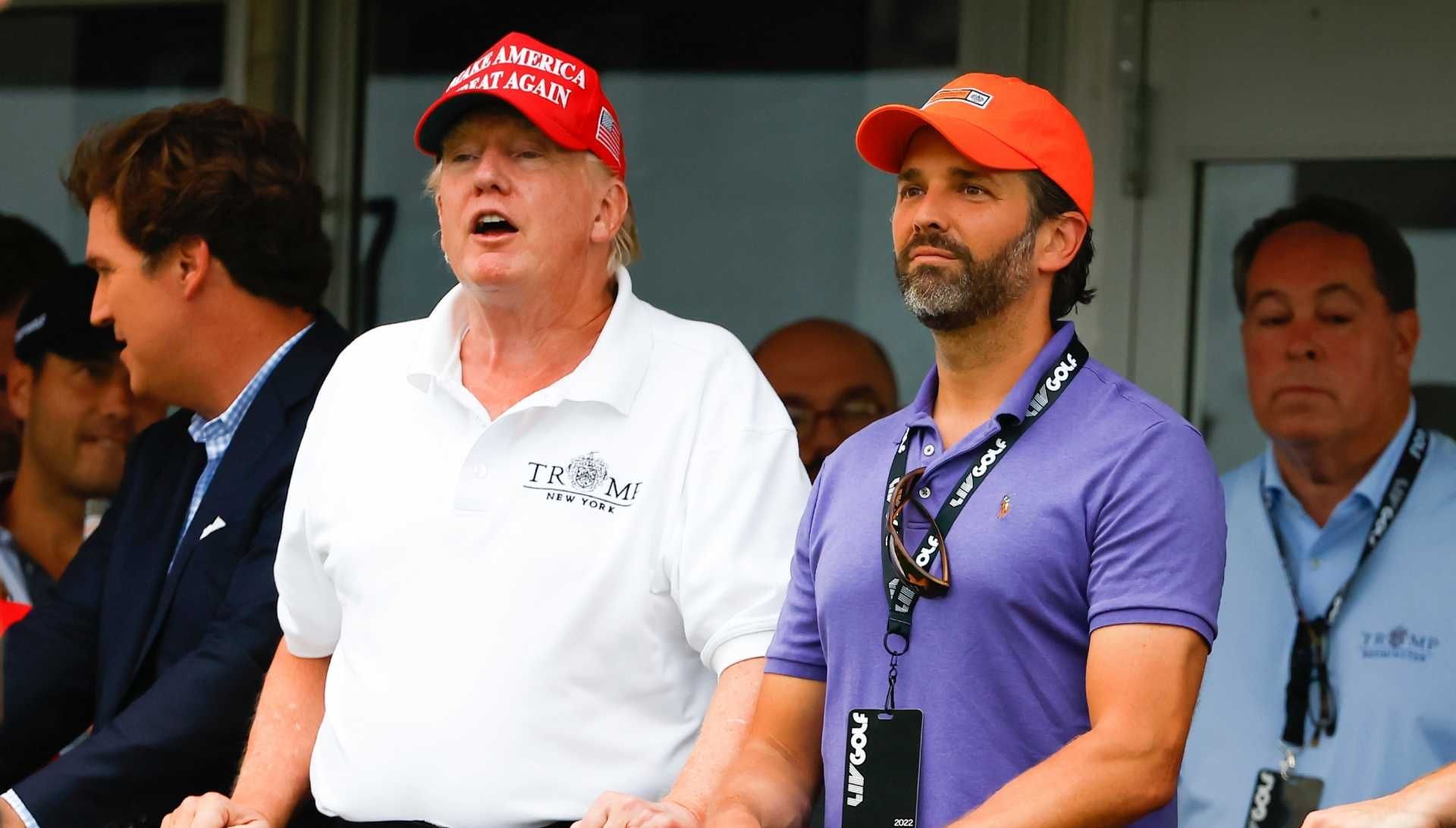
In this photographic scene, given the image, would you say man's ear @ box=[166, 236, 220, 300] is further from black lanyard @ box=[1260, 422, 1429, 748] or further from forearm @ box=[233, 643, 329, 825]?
black lanyard @ box=[1260, 422, 1429, 748]

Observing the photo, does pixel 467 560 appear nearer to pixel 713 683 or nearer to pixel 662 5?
pixel 713 683

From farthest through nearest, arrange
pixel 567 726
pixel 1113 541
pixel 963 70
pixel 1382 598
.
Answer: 1. pixel 963 70
2. pixel 1382 598
3. pixel 567 726
4. pixel 1113 541

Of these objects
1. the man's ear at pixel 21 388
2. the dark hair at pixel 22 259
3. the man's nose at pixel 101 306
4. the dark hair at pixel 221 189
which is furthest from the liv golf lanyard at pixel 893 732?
the dark hair at pixel 22 259

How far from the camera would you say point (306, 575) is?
290 centimetres

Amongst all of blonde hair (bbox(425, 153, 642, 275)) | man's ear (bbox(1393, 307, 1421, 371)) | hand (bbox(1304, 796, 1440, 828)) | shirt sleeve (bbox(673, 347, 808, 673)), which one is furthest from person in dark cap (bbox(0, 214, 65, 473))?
hand (bbox(1304, 796, 1440, 828))

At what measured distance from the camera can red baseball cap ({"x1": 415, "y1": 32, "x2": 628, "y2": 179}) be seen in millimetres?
2820

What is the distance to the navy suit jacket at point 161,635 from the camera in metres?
3.00

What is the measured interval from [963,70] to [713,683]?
2.05 m

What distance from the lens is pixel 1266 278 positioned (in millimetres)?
3924

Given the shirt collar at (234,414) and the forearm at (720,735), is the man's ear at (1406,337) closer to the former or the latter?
the forearm at (720,735)

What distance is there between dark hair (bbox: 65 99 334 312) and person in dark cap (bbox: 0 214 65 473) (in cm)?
A: 131

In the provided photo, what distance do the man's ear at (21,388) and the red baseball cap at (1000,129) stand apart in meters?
2.38

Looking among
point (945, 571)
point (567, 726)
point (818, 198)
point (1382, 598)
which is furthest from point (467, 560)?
point (818, 198)

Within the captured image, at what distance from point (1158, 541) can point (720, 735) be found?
0.67 metres
